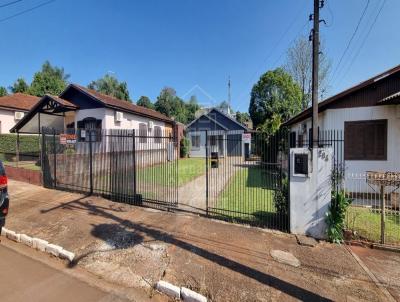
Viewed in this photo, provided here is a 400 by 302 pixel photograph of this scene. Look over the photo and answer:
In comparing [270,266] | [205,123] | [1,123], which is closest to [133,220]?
[270,266]

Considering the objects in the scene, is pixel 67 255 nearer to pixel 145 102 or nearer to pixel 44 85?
pixel 44 85

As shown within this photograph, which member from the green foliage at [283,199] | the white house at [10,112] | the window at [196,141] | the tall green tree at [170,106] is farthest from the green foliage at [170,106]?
the green foliage at [283,199]

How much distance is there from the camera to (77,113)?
52.0ft

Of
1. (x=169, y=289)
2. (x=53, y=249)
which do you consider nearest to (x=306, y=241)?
(x=169, y=289)

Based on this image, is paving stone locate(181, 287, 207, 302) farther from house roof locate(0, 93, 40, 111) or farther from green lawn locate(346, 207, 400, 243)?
house roof locate(0, 93, 40, 111)

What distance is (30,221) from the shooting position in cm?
634

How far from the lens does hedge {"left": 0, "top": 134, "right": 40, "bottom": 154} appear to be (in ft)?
54.9

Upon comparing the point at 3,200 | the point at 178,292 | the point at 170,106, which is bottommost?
the point at 178,292

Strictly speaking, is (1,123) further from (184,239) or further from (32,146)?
(184,239)

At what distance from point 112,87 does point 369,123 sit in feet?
151

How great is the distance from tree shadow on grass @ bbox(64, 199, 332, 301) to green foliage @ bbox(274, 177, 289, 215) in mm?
2130

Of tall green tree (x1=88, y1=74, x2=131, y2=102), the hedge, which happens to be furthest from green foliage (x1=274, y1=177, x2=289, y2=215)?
tall green tree (x1=88, y1=74, x2=131, y2=102)

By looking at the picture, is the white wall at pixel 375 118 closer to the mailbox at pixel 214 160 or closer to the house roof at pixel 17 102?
the mailbox at pixel 214 160

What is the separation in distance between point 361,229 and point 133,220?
566 centimetres
